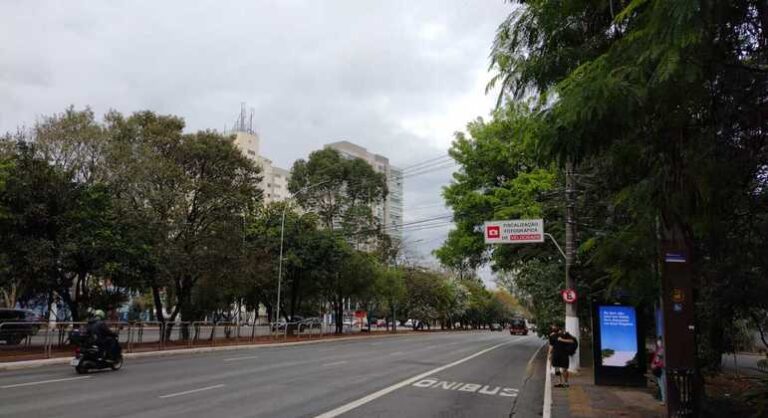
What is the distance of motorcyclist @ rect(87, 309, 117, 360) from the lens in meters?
16.8

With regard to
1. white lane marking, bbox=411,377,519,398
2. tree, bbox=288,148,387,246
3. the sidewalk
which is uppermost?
tree, bbox=288,148,387,246

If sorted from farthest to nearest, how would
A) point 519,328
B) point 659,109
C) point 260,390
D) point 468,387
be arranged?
point 519,328 → point 468,387 → point 260,390 → point 659,109

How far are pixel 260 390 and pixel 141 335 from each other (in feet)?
50.4

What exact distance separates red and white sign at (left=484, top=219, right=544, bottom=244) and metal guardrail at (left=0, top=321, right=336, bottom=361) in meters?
14.2

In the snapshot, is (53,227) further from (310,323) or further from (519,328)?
(519,328)

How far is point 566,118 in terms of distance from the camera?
520cm

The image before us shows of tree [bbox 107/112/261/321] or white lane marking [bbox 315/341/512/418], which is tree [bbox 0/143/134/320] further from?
white lane marking [bbox 315/341/512/418]

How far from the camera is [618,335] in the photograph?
53.5 ft

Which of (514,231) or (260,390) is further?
(514,231)

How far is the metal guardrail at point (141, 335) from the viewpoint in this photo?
66.8ft

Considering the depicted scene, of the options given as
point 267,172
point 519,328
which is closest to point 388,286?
point 519,328

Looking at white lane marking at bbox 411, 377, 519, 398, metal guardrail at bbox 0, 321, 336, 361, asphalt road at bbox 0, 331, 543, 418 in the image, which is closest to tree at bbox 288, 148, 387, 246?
metal guardrail at bbox 0, 321, 336, 361

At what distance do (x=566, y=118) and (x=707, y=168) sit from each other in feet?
6.26

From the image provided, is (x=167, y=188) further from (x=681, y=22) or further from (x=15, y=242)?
(x=681, y=22)
